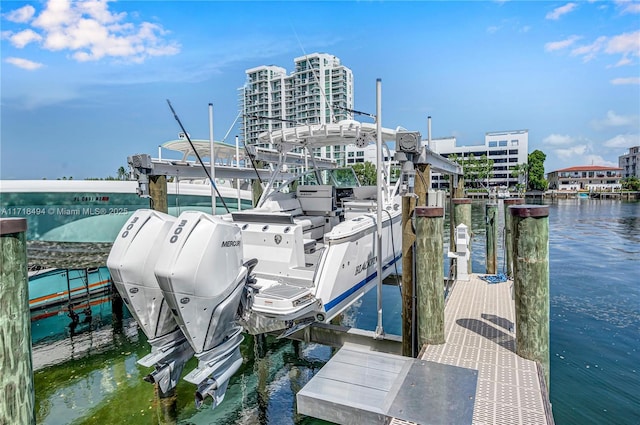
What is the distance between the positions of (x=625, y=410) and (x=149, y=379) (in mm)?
5730

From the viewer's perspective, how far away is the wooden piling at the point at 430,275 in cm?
454

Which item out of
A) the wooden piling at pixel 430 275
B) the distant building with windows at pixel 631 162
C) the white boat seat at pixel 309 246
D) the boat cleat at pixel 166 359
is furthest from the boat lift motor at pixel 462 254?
the distant building with windows at pixel 631 162

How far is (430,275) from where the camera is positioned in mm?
4570

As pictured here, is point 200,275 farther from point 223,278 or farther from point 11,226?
point 11,226

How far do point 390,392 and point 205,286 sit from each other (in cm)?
186

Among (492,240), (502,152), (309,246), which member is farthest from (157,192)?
(502,152)

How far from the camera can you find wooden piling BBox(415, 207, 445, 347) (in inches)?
179

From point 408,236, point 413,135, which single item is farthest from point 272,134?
point 408,236

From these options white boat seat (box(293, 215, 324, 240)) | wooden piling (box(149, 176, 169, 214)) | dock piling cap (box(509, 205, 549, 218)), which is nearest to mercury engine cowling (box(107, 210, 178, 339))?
white boat seat (box(293, 215, 324, 240))

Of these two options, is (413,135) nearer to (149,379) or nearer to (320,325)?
(320,325)

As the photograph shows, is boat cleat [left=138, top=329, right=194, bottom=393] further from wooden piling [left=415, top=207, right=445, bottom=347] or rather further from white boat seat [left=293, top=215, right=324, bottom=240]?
white boat seat [left=293, top=215, right=324, bottom=240]

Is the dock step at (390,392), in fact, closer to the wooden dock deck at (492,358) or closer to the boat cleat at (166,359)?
the wooden dock deck at (492,358)

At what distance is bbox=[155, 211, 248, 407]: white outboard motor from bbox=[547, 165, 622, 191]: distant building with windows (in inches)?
3637

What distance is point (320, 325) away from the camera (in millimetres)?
5621
